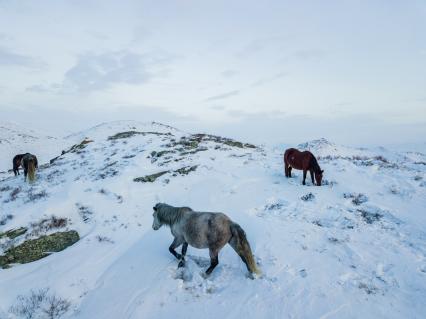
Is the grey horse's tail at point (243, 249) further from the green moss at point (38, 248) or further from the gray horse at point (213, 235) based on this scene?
the green moss at point (38, 248)

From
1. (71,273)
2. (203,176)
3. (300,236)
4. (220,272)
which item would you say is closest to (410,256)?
(300,236)

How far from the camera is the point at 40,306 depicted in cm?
750

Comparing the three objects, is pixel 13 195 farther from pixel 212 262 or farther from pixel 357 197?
pixel 357 197

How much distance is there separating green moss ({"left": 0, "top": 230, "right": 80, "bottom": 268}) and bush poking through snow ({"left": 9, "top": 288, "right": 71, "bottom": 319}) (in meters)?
2.48

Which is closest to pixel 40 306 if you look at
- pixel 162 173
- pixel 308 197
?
pixel 308 197

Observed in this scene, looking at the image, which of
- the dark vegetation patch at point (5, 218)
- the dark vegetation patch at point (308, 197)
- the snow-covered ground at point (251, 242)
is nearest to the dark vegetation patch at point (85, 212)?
the snow-covered ground at point (251, 242)

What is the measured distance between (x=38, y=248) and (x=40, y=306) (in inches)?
143

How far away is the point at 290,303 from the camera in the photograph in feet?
23.1

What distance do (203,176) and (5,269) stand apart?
10170 millimetres

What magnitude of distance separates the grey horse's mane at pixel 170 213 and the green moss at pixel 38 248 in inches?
146

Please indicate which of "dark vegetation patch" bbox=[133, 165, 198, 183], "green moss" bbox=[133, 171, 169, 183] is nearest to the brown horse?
"dark vegetation patch" bbox=[133, 165, 198, 183]

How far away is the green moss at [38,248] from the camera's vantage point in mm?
10087

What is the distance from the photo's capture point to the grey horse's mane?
364 inches

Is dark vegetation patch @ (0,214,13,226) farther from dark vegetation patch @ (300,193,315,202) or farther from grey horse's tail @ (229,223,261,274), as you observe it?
dark vegetation patch @ (300,193,315,202)
